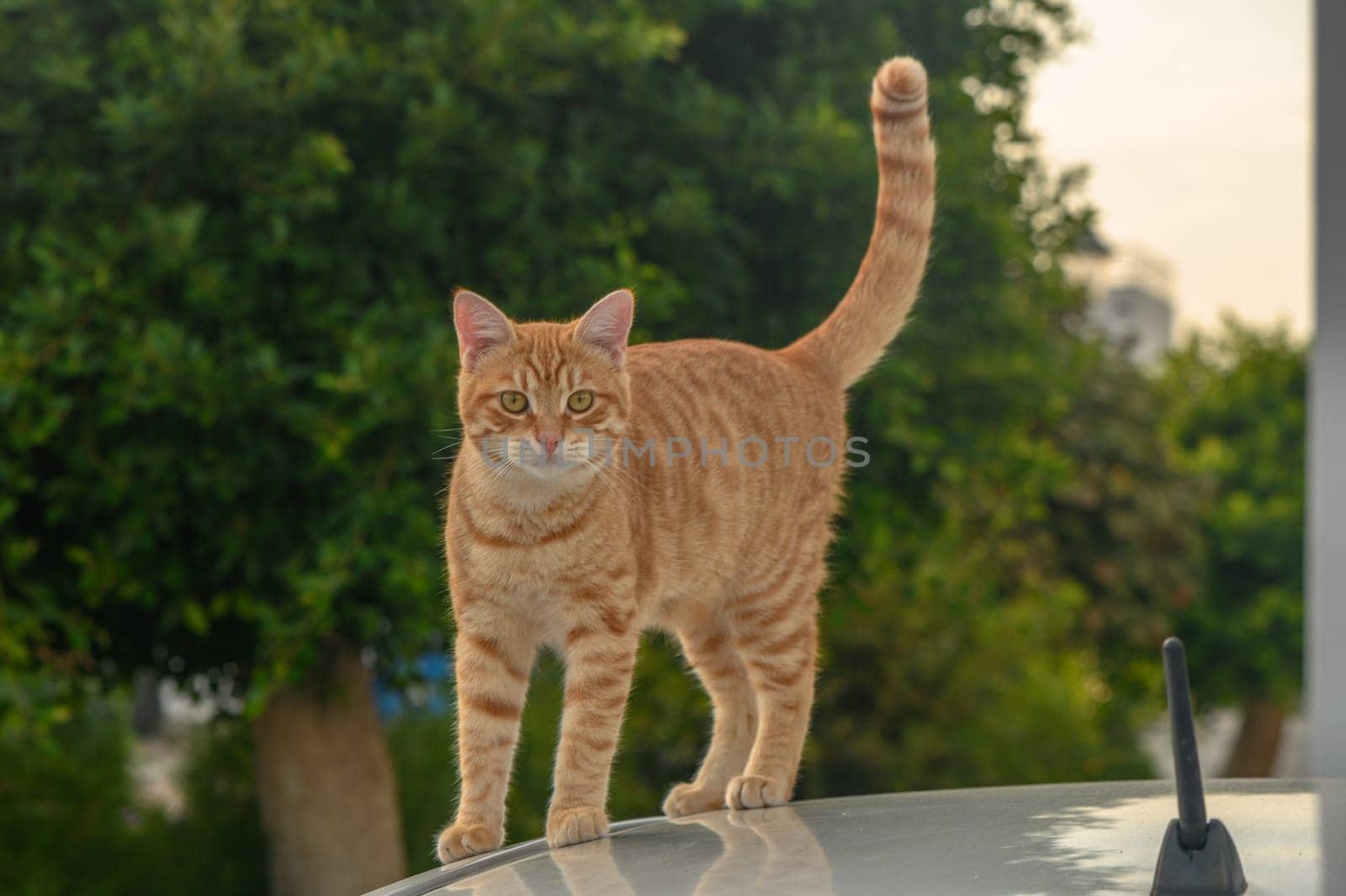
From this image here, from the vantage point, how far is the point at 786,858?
1121 millimetres

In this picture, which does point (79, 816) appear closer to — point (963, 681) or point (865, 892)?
point (963, 681)

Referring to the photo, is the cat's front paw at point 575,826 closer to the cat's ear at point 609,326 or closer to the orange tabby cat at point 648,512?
the orange tabby cat at point 648,512

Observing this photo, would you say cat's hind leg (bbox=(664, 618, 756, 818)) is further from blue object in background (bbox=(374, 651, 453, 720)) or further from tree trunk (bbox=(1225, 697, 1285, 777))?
tree trunk (bbox=(1225, 697, 1285, 777))

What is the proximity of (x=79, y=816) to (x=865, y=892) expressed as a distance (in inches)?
173

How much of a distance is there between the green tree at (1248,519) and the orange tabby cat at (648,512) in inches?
264

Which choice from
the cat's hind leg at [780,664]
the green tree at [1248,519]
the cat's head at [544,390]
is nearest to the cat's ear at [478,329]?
the cat's head at [544,390]

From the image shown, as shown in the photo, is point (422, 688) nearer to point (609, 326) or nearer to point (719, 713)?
point (719, 713)

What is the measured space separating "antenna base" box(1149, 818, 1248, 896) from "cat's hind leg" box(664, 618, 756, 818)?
0.70 m

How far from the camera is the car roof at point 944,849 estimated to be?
1.03 m

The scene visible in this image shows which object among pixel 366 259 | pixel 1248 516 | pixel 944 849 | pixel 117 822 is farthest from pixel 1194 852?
pixel 1248 516

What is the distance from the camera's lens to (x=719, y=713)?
1725 mm

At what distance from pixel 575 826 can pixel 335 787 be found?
9.76ft

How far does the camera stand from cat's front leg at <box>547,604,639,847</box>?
4.59 ft

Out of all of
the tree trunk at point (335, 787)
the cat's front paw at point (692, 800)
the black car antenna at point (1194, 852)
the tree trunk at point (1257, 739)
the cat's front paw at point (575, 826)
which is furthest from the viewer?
the tree trunk at point (1257, 739)
